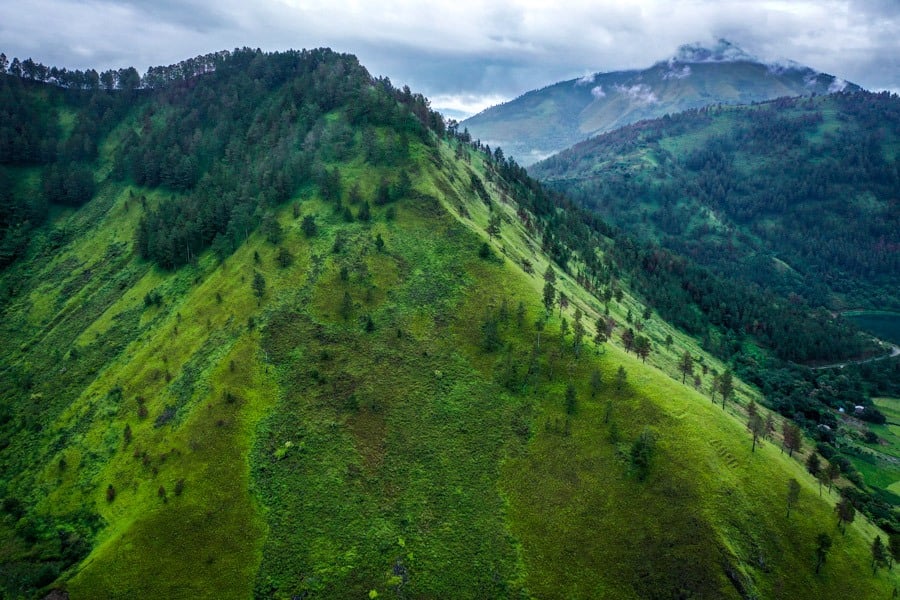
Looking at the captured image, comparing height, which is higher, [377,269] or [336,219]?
[336,219]

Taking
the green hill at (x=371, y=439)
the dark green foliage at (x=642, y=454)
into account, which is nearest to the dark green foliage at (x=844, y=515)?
the green hill at (x=371, y=439)

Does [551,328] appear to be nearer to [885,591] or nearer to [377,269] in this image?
[377,269]

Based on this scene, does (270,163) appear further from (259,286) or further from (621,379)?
(621,379)

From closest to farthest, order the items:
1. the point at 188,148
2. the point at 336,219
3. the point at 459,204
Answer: the point at 336,219
the point at 459,204
the point at 188,148

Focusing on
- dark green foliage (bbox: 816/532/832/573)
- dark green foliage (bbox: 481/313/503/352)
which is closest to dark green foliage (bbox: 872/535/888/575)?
dark green foliage (bbox: 816/532/832/573)

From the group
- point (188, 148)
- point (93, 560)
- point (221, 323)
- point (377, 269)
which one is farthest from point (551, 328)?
point (188, 148)

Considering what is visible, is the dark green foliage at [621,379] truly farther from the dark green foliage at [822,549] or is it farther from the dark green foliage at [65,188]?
the dark green foliage at [65,188]

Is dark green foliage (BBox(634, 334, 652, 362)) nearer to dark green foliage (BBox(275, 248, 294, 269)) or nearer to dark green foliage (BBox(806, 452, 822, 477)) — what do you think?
dark green foliage (BBox(806, 452, 822, 477))
